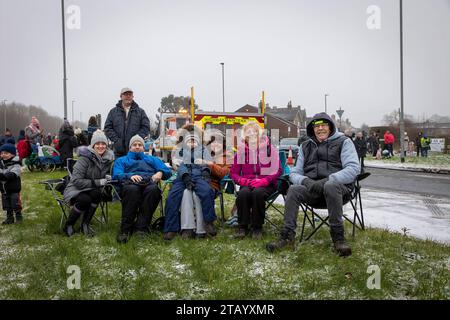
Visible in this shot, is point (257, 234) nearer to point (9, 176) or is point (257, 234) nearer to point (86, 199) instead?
point (86, 199)

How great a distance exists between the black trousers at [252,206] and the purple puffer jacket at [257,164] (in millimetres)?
263

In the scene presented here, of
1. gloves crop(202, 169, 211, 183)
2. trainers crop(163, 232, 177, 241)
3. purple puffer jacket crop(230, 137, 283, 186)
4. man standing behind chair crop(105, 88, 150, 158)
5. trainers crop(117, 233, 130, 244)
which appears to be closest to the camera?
trainers crop(117, 233, 130, 244)

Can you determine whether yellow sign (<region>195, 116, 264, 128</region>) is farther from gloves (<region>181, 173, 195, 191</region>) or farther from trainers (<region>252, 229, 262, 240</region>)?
trainers (<region>252, 229, 262, 240</region>)

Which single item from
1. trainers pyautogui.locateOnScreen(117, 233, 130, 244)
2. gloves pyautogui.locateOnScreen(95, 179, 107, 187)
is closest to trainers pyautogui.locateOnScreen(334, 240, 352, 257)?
trainers pyautogui.locateOnScreen(117, 233, 130, 244)

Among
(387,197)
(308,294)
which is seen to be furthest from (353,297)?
(387,197)

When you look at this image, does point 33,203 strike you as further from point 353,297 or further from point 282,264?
point 353,297

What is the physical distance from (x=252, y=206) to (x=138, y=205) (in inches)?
57.9

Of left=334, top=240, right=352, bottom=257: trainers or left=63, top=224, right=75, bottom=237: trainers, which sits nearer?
left=334, top=240, right=352, bottom=257: trainers

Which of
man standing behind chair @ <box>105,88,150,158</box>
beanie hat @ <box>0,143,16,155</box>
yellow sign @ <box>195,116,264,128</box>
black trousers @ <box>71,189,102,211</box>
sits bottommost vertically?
black trousers @ <box>71,189,102,211</box>

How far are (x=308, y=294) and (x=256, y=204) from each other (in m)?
1.80

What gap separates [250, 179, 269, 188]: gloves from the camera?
16.5 feet

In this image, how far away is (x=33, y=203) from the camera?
739 cm

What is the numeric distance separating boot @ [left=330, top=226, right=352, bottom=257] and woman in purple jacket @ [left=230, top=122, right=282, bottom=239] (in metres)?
1.01

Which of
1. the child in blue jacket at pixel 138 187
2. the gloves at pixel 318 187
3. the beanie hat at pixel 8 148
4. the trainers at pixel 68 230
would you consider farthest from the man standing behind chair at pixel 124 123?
the gloves at pixel 318 187
